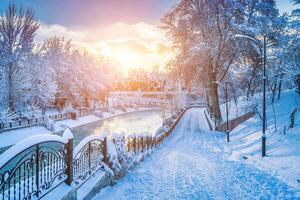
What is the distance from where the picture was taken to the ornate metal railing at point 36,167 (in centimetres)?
496

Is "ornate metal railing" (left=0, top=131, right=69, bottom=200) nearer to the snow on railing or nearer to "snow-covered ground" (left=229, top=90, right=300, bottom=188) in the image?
the snow on railing

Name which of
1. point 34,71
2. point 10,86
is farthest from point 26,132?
point 34,71

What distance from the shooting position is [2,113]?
2619 cm

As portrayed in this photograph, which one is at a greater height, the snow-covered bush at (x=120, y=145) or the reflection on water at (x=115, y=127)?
the snow-covered bush at (x=120, y=145)

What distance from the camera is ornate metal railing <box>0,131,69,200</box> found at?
4.96 metres

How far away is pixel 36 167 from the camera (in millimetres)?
5730

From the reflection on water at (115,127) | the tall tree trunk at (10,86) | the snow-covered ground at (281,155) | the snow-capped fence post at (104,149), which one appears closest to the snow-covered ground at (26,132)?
the reflection on water at (115,127)

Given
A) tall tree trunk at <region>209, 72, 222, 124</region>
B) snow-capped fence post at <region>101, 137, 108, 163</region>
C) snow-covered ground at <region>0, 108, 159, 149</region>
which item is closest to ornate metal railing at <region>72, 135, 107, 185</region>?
snow-capped fence post at <region>101, 137, 108, 163</region>

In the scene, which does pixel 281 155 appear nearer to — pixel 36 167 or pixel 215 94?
pixel 36 167

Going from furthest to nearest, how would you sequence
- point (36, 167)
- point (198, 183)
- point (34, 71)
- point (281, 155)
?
1. point (34, 71)
2. point (281, 155)
3. point (198, 183)
4. point (36, 167)

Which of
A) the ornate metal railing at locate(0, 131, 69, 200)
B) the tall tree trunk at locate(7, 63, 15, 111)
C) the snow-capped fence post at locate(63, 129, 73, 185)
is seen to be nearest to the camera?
the ornate metal railing at locate(0, 131, 69, 200)

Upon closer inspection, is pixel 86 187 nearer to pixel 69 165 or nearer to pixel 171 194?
pixel 69 165

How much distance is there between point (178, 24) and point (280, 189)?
23.2 m

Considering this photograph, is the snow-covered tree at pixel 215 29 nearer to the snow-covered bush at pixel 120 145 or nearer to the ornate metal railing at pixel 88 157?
the snow-covered bush at pixel 120 145
